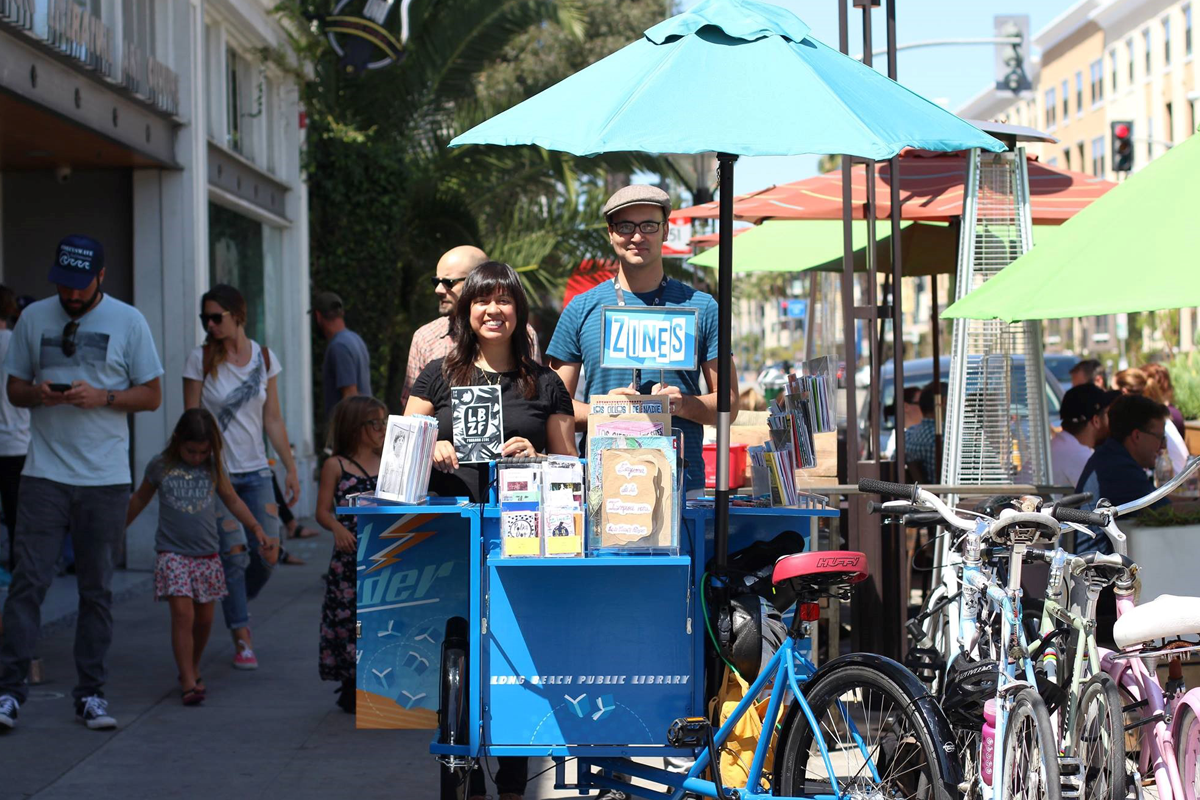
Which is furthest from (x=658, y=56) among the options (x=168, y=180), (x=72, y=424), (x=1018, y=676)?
(x=168, y=180)

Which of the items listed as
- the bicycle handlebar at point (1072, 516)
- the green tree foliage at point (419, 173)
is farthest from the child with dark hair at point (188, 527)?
the green tree foliage at point (419, 173)

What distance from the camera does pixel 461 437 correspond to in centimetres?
454

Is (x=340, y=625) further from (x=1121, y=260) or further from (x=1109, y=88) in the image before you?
(x=1109, y=88)

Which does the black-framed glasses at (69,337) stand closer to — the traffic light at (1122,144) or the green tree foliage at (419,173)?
the green tree foliage at (419,173)

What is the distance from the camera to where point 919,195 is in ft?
25.7

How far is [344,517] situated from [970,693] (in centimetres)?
344

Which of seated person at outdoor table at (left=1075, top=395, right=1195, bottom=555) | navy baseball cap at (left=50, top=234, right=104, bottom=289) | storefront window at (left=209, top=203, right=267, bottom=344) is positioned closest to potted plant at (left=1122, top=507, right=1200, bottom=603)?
seated person at outdoor table at (left=1075, top=395, right=1195, bottom=555)

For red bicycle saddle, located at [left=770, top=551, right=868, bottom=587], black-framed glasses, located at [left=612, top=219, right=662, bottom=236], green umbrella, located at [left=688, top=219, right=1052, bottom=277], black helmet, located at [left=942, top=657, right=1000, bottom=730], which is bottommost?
black helmet, located at [left=942, top=657, right=1000, bottom=730]

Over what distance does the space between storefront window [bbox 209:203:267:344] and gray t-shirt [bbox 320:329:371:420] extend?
246 centimetres

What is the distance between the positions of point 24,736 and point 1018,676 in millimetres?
4288

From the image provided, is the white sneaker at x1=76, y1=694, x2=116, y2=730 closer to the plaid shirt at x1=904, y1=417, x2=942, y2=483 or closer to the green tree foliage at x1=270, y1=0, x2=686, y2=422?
the plaid shirt at x1=904, y1=417, x2=942, y2=483

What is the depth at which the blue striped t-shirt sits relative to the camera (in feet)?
17.5

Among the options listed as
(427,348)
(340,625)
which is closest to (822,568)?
(427,348)

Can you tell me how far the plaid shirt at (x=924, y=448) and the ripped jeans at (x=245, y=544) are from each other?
4.20 metres
